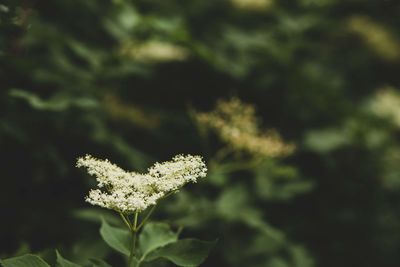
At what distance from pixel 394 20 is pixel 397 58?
28.6 inches

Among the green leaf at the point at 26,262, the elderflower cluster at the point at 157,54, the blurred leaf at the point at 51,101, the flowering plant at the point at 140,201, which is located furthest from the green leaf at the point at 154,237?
the elderflower cluster at the point at 157,54

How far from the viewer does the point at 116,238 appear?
1.67 meters

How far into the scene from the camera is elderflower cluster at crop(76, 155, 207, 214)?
1.39 metres

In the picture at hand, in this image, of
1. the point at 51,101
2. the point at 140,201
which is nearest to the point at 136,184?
the point at 140,201

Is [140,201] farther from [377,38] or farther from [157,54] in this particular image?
[377,38]

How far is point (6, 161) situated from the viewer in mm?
2732

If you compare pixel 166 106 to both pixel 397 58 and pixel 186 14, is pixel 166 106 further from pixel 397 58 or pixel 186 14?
pixel 397 58

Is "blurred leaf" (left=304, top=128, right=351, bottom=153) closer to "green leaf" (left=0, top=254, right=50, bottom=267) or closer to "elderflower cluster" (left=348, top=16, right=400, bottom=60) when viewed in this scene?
"elderflower cluster" (left=348, top=16, right=400, bottom=60)

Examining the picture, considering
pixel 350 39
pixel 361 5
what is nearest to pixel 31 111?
pixel 350 39

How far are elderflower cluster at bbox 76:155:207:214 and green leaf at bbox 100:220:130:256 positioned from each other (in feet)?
0.61

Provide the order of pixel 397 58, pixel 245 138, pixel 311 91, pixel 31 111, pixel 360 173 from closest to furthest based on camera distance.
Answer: pixel 31 111 < pixel 245 138 < pixel 311 91 < pixel 360 173 < pixel 397 58

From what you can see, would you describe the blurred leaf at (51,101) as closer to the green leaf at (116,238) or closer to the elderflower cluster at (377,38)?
the green leaf at (116,238)

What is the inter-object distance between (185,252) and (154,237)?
19 cm

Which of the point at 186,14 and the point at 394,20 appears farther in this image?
the point at 394,20
